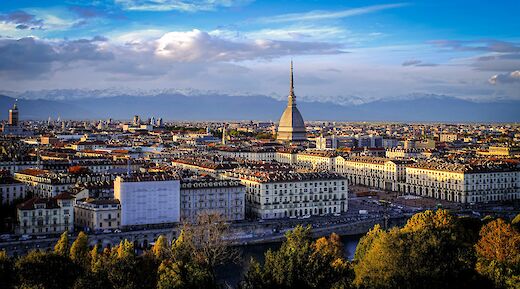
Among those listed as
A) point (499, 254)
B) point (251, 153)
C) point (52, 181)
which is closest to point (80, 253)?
point (499, 254)

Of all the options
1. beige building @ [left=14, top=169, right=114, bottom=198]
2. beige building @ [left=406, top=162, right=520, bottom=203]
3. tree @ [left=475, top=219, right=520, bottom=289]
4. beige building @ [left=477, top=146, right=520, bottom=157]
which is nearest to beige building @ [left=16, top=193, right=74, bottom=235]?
beige building @ [left=14, top=169, right=114, bottom=198]

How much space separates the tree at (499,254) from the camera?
25600 millimetres

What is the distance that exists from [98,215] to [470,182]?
3406cm

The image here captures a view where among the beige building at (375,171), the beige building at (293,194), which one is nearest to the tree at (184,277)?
the beige building at (293,194)

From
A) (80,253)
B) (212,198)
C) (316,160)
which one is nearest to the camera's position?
(80,253)

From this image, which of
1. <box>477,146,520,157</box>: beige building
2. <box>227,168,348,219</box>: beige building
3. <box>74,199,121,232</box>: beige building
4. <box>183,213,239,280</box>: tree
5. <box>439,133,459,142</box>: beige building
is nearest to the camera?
<box>183,213,239,280</box>: tree

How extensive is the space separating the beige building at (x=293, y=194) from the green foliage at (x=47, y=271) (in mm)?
24684

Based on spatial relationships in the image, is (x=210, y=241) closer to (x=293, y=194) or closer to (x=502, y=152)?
(x=293, y=194)

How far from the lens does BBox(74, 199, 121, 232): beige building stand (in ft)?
144

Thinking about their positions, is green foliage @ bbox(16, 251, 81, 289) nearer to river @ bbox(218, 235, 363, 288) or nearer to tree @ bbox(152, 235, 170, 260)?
tree @ bbox(152, 235, 170, 260)

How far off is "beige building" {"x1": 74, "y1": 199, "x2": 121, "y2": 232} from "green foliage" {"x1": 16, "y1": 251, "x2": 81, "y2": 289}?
53.0 feet

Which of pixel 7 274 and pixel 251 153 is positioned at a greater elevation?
pixel 251 153

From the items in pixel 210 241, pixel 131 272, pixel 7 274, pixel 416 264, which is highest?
pixel 416 264

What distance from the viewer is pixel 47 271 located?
26219mm
